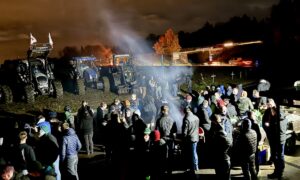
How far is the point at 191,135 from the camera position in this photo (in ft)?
32.4

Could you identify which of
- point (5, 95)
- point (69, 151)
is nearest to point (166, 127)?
point (69, 151)

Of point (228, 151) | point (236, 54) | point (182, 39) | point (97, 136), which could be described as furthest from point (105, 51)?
point (228, 151)

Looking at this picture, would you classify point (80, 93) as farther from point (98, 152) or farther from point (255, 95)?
point (255, 95)

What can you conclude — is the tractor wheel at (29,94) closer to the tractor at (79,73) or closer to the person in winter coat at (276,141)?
the tractor at (79,73)

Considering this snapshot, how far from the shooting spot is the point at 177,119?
1427 cm

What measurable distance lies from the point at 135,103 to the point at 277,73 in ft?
26.8

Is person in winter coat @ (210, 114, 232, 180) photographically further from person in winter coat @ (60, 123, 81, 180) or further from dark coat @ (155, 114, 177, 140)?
person in winter coat @ (60, 123, 81, 180)

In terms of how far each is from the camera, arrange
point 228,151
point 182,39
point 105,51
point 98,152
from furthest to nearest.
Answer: point 105,51 → point 182,39 → point 98,152 → point 228,151

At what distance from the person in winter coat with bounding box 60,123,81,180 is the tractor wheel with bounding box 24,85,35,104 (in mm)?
11809

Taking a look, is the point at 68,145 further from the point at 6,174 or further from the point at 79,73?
the point at 79,73

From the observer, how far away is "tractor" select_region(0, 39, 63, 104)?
790 inches

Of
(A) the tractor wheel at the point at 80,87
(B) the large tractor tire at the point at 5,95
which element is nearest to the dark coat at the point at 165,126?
(B) the large tractor tire at the point at 5,95

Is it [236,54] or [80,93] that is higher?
[236,54]

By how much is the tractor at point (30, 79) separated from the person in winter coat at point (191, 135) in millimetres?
12770
